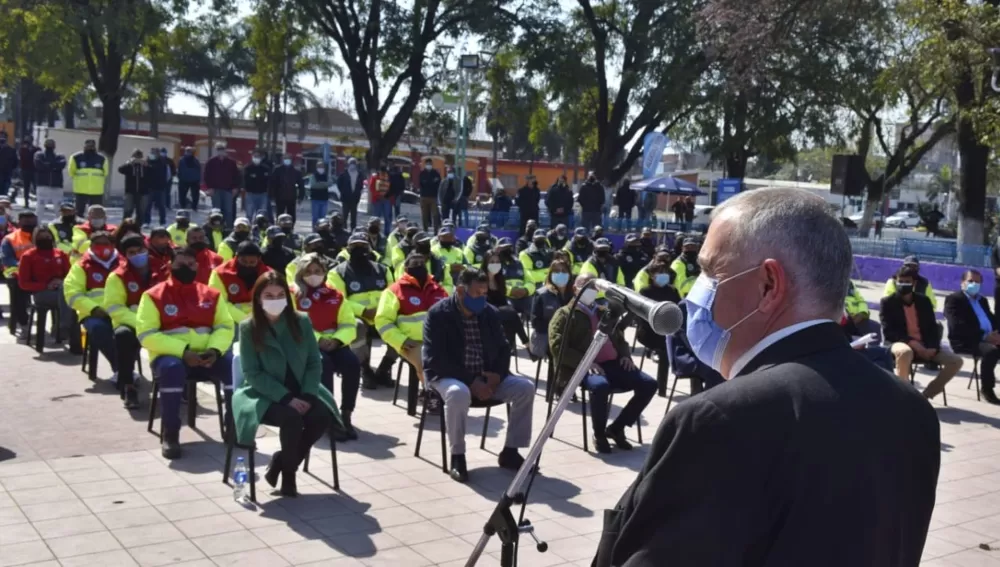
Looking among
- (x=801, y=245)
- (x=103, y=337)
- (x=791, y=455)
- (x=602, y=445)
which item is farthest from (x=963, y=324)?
(x=791, y=455)

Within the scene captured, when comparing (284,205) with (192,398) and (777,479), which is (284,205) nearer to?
(192,398)

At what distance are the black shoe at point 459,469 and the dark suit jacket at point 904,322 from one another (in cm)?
608

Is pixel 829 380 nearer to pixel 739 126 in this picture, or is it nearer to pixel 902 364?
pixel 902 364

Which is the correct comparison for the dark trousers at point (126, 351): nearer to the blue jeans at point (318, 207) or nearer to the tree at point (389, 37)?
the blue jeans at point (318, 207)

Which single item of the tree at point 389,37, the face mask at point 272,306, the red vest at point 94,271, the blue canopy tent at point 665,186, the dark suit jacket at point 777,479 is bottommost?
the red vest at point 94,271

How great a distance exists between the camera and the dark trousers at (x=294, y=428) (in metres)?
7.00

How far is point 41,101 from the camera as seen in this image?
5600 cm

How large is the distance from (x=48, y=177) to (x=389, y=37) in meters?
12.4

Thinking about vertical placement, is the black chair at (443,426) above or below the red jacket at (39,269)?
below

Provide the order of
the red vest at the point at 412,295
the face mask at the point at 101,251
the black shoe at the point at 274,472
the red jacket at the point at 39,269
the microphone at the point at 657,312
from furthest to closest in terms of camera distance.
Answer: the red jacket at the point at 39,269 < the face mask at the point at 101,251 < the red vest at the point at 412,295 < the black shoe at the point at 274,472 < the microphone at the point at 657,312

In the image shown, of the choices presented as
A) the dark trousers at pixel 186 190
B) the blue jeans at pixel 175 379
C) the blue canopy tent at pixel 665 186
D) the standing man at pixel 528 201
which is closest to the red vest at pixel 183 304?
the blue jeans at pixel 175 379

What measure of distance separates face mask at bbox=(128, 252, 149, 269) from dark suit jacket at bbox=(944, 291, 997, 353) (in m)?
8.62

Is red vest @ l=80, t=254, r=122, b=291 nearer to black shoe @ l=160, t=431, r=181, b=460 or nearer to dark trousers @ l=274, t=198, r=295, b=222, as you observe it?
black shoe @ l=160, t=431, r=181, b=460

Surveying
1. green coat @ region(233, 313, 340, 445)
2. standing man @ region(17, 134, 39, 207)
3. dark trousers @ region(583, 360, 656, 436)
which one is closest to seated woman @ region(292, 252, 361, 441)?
green coat @ region(233, 313, 340, 445)
